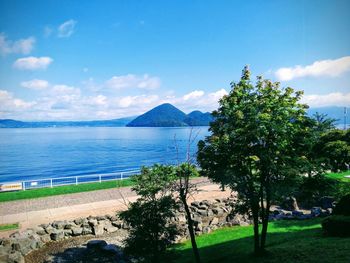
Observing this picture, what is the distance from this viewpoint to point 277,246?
14453 millimetres

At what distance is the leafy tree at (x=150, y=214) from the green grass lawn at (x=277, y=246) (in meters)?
1.84

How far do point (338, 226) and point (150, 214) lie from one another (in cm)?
919

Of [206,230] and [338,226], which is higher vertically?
[338,226]

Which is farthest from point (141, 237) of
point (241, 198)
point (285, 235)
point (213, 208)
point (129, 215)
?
point (213, 208)

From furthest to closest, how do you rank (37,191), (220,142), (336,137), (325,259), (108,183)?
(108,183) → (37,191) → (336,137) → (220,142) → (325,259)

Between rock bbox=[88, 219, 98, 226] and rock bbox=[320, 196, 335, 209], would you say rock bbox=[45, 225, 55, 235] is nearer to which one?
rock bbox=[88, 219, 98, 226]

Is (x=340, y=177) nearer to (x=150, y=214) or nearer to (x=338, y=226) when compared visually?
(x=338, y=226)

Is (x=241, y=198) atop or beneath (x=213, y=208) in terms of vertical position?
atop

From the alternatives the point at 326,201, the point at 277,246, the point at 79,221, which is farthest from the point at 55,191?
the point at 326,201

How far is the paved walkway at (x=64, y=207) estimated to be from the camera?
2256 cm

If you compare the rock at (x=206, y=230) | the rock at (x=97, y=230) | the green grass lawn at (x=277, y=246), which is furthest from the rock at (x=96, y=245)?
the rock at (x=206, y=230)

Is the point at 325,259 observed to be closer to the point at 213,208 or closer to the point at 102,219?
the point at 213,208

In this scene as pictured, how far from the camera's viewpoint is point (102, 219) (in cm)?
2175

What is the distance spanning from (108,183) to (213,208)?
598 inches
